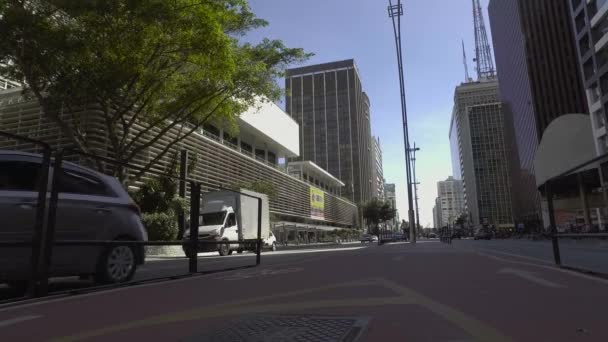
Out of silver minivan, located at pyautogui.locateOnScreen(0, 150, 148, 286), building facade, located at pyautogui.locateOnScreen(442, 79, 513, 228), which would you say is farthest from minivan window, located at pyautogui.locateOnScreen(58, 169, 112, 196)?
building facade, located at pyautogui.locateOnScreen(442, 79, 513, 228)

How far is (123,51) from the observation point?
1433cm

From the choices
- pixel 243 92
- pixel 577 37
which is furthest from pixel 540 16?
pixel 243 92

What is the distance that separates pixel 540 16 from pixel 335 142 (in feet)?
256

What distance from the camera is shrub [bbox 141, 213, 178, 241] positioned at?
1946 cm

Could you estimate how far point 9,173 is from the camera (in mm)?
5402

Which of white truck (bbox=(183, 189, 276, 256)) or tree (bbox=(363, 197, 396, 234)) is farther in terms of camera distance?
tree (bbox=(363, 197, 396, 234))

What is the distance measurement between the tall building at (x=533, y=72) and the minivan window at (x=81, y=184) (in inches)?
2691

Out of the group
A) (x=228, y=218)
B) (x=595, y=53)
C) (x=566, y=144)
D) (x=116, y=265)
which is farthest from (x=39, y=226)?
→ (x=566, y=144)

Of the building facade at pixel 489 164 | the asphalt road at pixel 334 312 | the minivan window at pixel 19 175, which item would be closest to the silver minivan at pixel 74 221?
the minivan window at pixel 19 175

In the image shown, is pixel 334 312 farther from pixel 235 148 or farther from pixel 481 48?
pixel 481 48

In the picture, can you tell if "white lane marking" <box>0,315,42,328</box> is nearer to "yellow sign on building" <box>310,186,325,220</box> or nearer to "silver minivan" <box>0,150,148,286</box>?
"silver minivan" <box>0,150,148,286</box>

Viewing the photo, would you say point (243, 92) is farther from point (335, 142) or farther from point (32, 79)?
point (335, 142)

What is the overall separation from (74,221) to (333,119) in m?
137

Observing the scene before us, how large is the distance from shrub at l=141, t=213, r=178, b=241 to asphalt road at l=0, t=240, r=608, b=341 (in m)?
13.9
